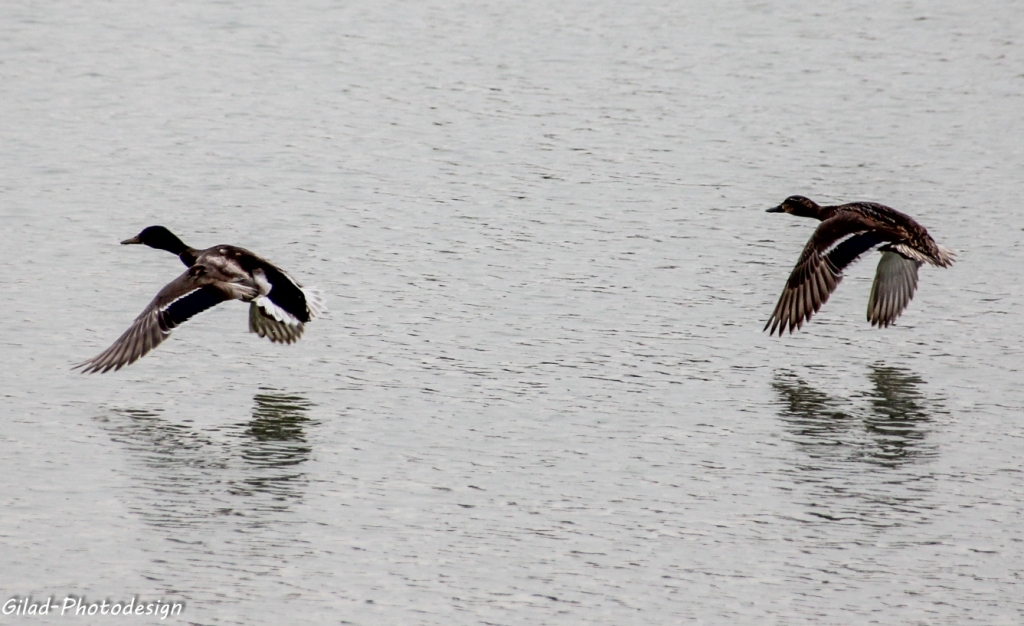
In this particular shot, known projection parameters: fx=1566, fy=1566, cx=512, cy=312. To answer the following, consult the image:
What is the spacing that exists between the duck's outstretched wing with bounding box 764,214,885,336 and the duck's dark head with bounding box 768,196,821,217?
984 mm

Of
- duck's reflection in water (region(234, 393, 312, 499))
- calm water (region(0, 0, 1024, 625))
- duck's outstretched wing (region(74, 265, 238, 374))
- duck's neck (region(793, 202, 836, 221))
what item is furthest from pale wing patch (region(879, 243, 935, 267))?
duck's outstretched wing (region(74, 265, 238, 374))

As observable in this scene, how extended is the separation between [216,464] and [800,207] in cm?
598

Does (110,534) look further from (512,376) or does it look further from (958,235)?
(958,235)

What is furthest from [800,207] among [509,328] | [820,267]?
[509,328]

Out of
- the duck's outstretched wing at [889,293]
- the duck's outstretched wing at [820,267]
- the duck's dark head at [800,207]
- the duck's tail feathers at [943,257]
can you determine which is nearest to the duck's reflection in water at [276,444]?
the duck's outstretched wing at [820,267]

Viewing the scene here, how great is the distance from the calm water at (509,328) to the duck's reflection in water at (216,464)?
27mm

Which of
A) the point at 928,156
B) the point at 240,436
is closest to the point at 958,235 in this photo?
the point at 928,156

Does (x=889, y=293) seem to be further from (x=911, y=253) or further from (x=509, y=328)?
(x=509, y=328)

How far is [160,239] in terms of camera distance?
11477mm

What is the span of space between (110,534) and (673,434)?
10.9 feet

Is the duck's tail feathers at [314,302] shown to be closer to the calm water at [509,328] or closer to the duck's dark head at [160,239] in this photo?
the calm water at [509,328]

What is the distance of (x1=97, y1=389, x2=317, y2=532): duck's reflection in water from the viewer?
306 inches

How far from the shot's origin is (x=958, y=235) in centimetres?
1300

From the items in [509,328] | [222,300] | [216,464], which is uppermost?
[222,300]
